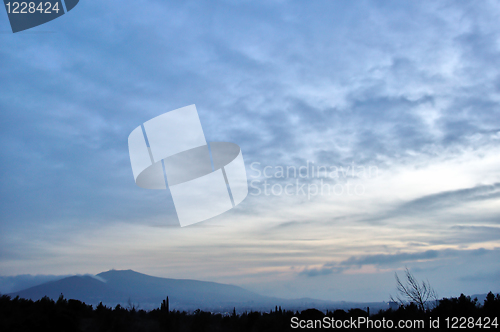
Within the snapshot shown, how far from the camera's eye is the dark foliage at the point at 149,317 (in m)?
17.9

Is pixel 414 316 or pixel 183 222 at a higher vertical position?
pixel 183 222

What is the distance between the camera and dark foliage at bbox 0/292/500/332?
58.7 ft

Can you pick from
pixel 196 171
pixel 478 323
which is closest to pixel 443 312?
pixel 478 323

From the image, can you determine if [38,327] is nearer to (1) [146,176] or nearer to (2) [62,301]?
(2) [62,301]

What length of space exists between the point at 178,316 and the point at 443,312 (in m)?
19.1

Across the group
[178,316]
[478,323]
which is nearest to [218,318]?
[178,316]

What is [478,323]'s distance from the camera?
65.6 feet

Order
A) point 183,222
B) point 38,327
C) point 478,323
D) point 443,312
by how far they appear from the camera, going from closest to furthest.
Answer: point 38,327 → point 478,323 → point 183,222 → point 443,312

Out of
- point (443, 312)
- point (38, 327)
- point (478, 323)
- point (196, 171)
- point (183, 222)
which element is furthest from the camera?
point (443, 312)

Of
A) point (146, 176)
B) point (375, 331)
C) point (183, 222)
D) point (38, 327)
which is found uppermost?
point (146, 176)

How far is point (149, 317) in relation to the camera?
22312mm

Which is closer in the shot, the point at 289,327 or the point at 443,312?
the point at 289,327

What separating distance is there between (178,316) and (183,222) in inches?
267

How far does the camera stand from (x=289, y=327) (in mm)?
21047
